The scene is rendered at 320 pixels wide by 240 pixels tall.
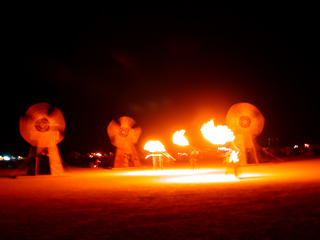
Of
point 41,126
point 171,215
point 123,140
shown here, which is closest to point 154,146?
point 123,140

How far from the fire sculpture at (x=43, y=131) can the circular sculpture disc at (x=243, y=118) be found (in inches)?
651

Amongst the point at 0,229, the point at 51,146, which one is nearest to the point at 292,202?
the point at 0,229

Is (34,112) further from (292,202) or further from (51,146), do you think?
(292,202)

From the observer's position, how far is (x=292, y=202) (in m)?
11.1

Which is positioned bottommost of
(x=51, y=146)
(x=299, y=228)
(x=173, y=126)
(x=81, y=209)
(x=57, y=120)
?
(x=299, y=228)

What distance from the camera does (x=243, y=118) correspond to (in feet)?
121

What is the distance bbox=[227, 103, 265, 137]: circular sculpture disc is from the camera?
3675cm

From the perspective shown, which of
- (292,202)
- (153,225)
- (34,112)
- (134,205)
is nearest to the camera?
(153,225)

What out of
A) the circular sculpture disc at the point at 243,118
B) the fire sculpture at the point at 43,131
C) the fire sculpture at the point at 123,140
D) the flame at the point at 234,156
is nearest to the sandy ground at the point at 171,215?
the flame at the point at 234,156

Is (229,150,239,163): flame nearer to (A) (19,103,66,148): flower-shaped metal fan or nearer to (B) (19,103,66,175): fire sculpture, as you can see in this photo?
(B) (19,103,66,175): fire sculpture

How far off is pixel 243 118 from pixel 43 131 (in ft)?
61.9

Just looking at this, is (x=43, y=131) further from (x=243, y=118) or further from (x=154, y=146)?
(x=243, y=118)

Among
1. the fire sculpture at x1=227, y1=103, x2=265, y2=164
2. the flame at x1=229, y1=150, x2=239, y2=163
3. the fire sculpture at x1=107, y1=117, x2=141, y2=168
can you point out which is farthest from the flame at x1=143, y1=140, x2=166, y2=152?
the flame at x1=229, y1=150, x2=239, y2=163

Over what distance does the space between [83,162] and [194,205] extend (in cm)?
4321
